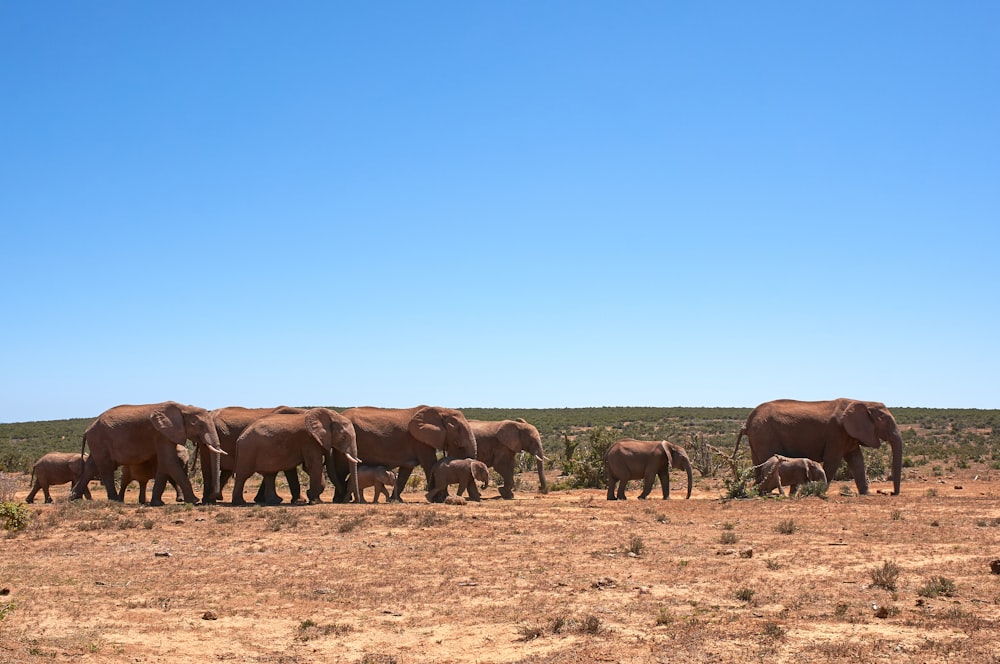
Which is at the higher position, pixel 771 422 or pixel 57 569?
pixel 771 422

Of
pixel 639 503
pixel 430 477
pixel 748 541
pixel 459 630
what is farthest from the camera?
pixel 430 477

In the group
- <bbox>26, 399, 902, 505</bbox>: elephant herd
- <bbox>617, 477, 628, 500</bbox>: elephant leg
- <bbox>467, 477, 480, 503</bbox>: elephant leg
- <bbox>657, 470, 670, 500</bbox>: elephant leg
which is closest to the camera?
<bbox>26, 399, 902, 505</bbox>: elephant herd

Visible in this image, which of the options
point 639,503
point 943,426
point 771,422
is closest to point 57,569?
point 639,503

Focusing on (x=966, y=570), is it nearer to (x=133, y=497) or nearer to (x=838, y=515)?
(x=838, y=515)

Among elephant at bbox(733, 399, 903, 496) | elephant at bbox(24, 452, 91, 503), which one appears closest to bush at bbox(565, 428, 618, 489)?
elephant at bbox(733, 399, 903, 496)

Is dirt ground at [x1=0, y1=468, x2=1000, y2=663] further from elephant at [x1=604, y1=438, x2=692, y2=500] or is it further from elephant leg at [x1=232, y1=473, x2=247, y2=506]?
elephant at [x1=604, y1=438, x2=692, y2=500]

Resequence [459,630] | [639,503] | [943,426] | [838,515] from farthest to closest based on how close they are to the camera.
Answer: [943,426], [639,503], [838,515], [459,630]

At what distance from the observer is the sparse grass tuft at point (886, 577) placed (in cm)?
1232

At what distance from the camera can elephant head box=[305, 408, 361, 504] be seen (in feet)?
78.8

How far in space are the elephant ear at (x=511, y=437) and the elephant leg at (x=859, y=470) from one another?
9213 mm

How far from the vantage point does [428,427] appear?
26625 mm

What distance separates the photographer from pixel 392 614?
1137 centimetres

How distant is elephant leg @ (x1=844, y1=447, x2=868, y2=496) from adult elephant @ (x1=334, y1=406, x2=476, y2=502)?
10.4 m

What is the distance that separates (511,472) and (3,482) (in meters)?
13.5
